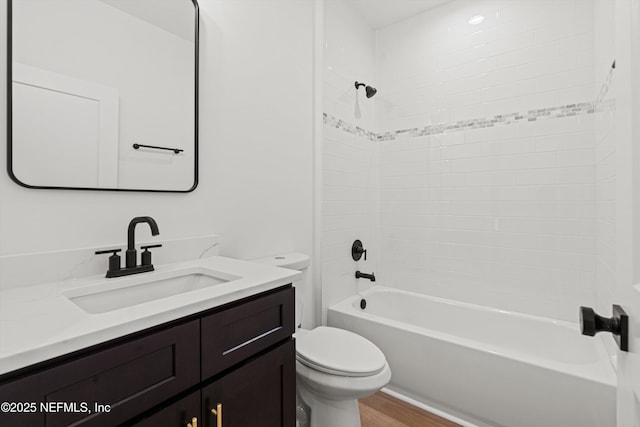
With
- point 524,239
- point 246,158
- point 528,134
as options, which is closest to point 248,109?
point 246,158

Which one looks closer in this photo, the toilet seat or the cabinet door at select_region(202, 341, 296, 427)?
the cabinet door at select_region(202, 341, 296, 427)

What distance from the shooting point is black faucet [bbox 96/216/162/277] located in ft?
3.38

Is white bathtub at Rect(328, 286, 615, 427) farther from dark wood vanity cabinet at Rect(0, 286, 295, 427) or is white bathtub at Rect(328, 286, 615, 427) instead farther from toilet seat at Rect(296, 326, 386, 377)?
dark wood vanity cabinet at Rect(0, 286, 295, 427)

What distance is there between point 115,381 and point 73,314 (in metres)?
0.19

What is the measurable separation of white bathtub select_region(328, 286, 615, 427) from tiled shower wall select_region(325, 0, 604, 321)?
0.51ft

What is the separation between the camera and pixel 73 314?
0.69 meters

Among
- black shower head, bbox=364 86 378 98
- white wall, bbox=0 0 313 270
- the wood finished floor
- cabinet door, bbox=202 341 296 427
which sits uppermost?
black shower head, bbox=364 86 378 98

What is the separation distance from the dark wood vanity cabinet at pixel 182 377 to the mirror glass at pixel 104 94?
67 cm

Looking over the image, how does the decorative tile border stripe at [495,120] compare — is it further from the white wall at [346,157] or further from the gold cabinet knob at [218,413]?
the gold cabinet knob at [218,413]

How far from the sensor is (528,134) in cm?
208

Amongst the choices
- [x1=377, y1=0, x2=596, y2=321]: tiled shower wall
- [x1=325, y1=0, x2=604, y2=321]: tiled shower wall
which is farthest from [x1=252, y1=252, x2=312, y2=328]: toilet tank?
[x1=377, y1=0, x2=596, y2=321]: tiled shower wall

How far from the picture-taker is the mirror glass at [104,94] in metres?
0.94

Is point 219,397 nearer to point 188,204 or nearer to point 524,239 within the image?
point 188,204

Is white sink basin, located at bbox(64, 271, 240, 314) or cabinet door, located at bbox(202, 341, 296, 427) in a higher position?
white sink basin, located at bbox(64, 271, 240, 314)
